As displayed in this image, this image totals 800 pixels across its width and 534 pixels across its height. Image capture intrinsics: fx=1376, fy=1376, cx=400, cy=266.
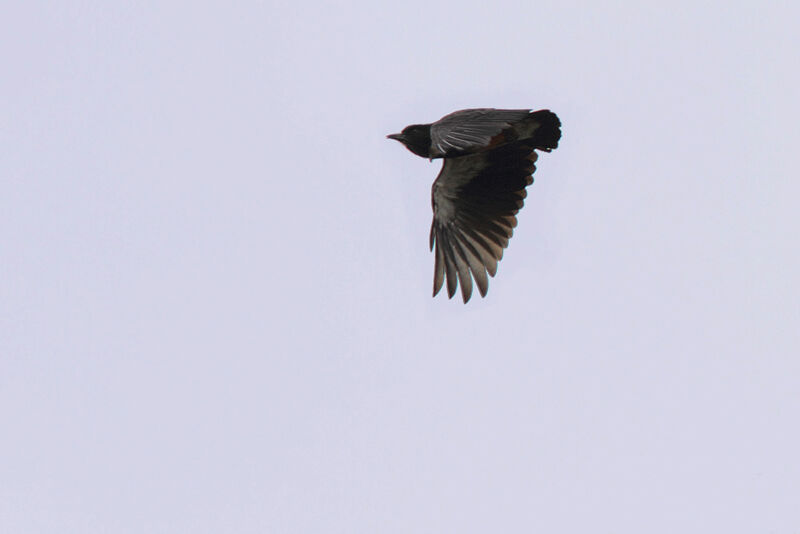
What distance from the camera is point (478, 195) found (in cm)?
1493

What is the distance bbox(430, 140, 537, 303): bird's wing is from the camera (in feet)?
48.2

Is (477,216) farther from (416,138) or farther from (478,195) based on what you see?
(416,138)

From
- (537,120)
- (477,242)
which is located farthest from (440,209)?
(537,120)

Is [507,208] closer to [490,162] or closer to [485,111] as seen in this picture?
[490,162]

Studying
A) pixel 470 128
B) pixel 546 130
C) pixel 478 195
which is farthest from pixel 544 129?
pixel 470 128

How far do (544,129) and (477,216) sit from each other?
1.37m

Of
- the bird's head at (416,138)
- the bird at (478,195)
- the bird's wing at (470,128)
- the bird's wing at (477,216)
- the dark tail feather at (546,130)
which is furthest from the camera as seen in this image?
the bird's wing at (477,216)

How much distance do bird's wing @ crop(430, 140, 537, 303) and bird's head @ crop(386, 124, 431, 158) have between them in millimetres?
400

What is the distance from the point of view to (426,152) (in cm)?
1468

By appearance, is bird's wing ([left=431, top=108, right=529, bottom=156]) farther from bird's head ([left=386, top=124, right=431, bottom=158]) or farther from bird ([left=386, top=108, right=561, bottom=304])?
bird's head ([left=386, top=124, right=431, bottom=158])

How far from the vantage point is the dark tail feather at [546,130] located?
45.9ft

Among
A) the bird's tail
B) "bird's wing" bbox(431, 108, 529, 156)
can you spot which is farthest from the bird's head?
the bird's tail

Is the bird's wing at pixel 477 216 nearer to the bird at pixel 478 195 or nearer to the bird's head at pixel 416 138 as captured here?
the bird at pixel 478 195

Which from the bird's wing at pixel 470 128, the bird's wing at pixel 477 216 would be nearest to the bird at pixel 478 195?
the bird's wing at pixel 477 216
